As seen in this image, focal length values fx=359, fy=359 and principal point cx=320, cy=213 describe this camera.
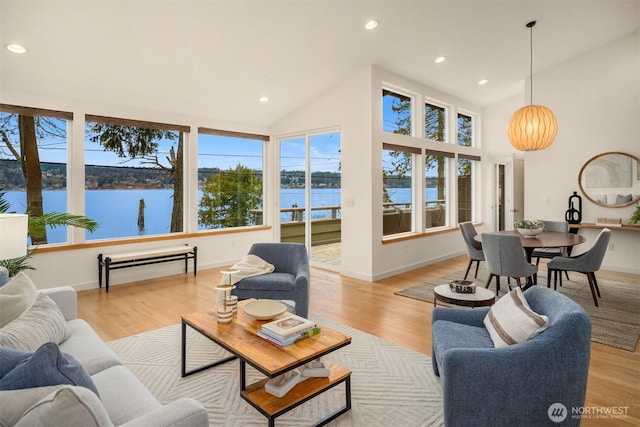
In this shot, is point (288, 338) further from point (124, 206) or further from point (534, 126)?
point (534, 126)

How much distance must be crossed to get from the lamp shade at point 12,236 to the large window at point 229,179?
11.4ft

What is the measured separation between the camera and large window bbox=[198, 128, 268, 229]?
6.09 m

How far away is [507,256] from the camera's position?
397cm

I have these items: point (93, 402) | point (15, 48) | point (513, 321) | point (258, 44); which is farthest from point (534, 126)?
point (15, 48)

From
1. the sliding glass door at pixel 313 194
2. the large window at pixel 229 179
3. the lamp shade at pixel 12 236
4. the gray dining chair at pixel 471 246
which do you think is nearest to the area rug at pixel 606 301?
the gray dining chair at pixel 471 246

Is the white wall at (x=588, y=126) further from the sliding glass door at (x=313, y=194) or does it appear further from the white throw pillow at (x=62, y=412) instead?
the white throw pillow at (x=62, y=412)

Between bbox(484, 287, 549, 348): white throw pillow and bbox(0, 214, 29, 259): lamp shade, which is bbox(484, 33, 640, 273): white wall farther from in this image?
bbox(0, 214, 29, 259): lamp shade

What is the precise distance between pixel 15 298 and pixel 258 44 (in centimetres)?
350

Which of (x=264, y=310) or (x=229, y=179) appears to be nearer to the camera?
(x=264, y=310)

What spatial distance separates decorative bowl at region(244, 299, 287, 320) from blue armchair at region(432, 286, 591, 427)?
1.14 metres

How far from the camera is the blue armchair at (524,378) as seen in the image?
155cm

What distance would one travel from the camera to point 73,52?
149 inches

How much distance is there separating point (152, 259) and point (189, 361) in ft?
9.60

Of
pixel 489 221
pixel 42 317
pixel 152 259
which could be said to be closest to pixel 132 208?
pixel 152 259
